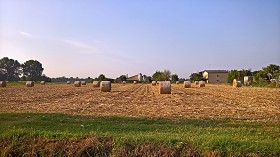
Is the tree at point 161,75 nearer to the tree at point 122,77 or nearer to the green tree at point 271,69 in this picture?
the tree at point 122,77

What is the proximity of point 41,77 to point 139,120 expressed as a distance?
132 meters

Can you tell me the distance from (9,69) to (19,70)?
5.17 metres

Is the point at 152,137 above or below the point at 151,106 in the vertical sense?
below

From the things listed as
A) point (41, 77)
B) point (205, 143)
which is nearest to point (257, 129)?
point (205, 143)

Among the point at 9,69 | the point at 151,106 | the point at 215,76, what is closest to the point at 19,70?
the point at 9,69

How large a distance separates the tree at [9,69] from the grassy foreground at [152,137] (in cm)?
13356

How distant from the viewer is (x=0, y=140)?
9.18 m

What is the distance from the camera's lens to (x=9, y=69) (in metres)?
139

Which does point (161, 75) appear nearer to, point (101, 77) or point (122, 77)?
point (122, 77)

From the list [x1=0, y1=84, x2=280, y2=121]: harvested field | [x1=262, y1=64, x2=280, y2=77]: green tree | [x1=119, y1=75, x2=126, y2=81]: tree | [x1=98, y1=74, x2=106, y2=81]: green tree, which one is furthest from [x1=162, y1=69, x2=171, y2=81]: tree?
[x1=0, y1=84, x2=280, y2=121]: harvested field

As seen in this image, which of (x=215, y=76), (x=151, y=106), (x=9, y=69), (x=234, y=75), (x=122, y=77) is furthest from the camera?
(x=215, y=76)

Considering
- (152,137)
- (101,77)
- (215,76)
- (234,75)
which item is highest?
(215,76)

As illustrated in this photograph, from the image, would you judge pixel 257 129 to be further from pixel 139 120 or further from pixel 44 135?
pixel 44 135

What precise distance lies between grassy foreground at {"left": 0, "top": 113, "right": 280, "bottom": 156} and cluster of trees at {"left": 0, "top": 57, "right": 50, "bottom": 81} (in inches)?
5022
